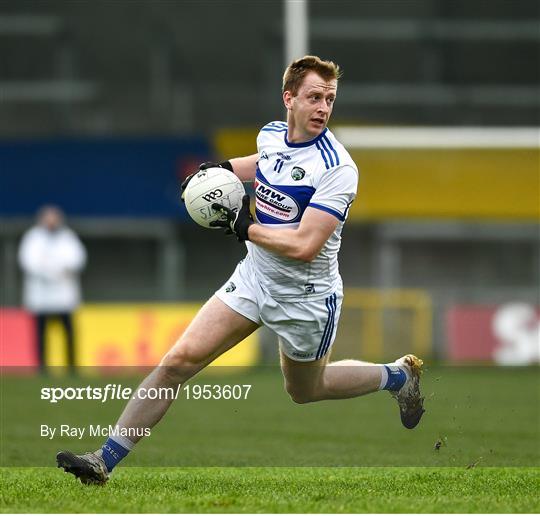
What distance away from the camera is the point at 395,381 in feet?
22.1

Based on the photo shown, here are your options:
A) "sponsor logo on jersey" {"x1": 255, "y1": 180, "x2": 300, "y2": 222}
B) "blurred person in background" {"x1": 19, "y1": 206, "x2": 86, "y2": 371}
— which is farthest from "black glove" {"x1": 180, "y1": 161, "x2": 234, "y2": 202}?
"blurred person in background" {"x1": 19, "y1": 206, "x2": 86, "y2": 371}

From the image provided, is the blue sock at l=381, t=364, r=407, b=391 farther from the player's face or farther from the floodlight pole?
the floodlight pole

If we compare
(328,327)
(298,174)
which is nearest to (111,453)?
(328,327)

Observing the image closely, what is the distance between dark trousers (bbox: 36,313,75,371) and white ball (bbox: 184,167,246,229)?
783 cm

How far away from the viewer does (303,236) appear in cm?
589

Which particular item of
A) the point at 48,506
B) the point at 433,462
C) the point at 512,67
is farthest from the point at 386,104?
the point at 48,506

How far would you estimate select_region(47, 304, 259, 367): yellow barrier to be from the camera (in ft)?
47.7

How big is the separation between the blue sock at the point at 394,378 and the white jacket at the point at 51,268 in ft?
25.7

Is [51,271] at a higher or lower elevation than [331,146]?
lower

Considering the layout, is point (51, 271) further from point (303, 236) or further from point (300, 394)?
point (303, 236)

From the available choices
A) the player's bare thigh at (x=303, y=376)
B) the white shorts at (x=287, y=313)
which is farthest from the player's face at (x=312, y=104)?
the player's bare thigh at (x=303, y=376)

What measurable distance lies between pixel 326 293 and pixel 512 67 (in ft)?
37.2

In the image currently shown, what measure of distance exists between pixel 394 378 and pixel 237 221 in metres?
1.31

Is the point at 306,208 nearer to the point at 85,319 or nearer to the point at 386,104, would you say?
the point at 85,319
